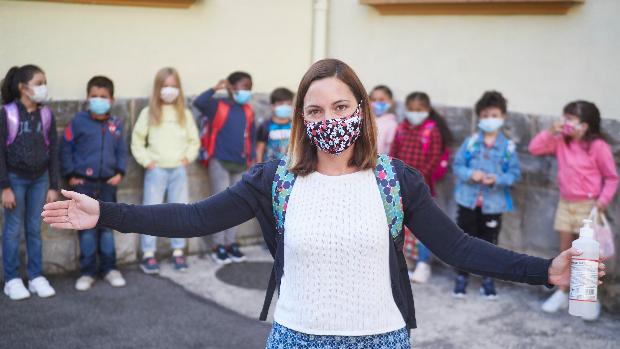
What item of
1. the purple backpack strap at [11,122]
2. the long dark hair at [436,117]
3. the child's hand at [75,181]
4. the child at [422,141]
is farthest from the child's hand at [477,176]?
the purple backpack strap at [11,122]

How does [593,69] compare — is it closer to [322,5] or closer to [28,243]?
[322,5]

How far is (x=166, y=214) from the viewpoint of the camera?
2902 mm

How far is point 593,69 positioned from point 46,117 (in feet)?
14.4

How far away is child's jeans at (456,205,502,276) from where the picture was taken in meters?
6.99

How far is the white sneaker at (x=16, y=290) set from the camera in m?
6.47

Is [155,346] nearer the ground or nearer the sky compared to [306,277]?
nearer the ground

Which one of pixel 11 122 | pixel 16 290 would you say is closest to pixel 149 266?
pixel 16 290

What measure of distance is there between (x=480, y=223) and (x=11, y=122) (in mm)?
3880

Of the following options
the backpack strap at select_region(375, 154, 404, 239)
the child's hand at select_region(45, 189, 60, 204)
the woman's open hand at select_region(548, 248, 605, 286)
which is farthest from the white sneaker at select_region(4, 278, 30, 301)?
the woman's open hand at select_region(548, 248, 605, 286)

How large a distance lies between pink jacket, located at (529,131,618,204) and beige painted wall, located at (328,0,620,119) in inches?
13.5

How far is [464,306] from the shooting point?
679cm

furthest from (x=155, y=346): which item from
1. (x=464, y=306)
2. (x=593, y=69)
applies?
(x=593, y=69)

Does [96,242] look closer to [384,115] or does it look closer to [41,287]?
[41,287]

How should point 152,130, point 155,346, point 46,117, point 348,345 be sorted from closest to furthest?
point 348,345 → point 155,346 → point 46,117 → point 152,130
